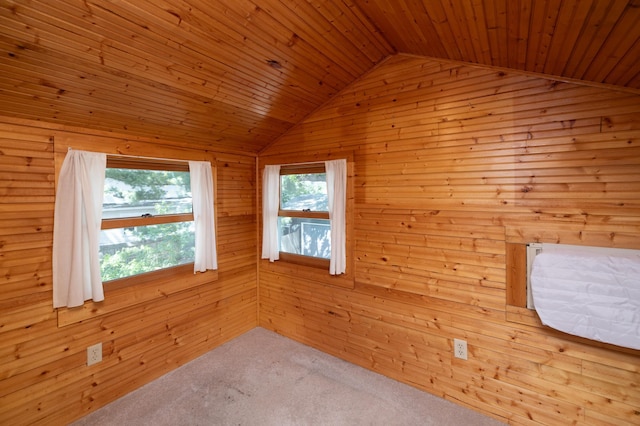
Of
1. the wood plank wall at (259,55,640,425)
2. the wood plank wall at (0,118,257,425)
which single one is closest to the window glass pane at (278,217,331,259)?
the wood plank wall at (259,55,640,425)

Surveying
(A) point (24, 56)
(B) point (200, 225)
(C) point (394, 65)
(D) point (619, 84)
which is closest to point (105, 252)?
(B) point (200, 225)

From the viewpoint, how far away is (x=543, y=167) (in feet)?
6.22

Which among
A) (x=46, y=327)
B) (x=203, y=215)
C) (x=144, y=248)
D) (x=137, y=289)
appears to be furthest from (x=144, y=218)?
(x=46, y=327)

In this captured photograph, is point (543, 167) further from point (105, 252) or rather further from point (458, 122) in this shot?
point (105, 252)

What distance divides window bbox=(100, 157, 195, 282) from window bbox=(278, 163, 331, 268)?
1010 millimetres

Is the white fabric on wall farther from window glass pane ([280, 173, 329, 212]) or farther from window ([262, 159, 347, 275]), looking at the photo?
window glass pane ([280, 173, 329, 212])

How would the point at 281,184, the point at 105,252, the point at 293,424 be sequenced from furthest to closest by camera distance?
the point at 281,184 < the point at 105,252 < the point at 293,424

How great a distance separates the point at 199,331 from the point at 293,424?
1392 millimetres

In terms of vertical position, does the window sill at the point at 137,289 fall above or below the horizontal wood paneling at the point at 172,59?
below

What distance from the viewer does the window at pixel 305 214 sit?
10.1 feet

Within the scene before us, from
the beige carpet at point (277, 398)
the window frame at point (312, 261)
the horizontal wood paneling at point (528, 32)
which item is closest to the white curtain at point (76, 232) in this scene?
the beige carpet at point (277, 398)

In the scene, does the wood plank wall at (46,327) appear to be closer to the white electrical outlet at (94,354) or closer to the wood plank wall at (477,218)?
the white electrical outlet at (94,354)

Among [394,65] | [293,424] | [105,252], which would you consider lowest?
[293,424]

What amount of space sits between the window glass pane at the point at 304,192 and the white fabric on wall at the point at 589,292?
6.23 feet
